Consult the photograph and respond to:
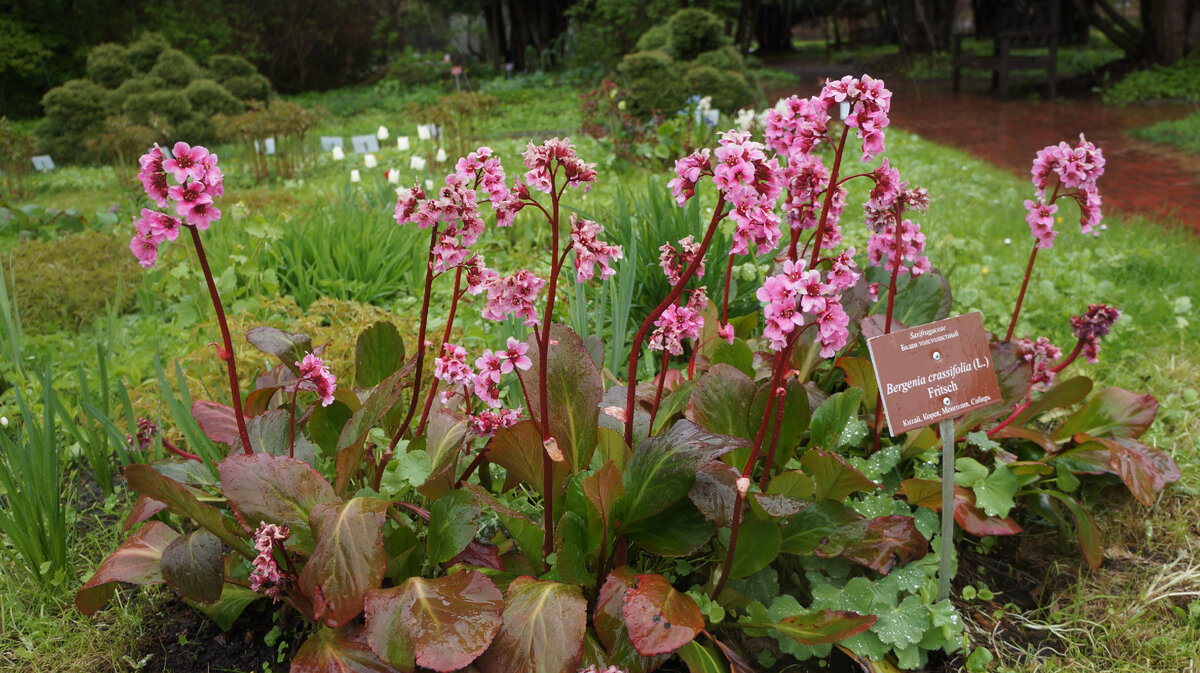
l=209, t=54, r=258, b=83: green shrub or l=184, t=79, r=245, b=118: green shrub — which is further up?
l=209, t=54, r=258, b=83: green shrub

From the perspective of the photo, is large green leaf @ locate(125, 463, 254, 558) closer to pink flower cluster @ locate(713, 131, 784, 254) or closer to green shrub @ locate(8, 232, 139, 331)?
pink flower cluster @ locate(713, 131, 784, 254)

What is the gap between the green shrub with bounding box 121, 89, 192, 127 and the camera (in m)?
9.55

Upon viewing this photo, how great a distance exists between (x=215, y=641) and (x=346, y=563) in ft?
2.25

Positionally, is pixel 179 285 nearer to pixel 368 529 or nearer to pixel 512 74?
pixel 368 529

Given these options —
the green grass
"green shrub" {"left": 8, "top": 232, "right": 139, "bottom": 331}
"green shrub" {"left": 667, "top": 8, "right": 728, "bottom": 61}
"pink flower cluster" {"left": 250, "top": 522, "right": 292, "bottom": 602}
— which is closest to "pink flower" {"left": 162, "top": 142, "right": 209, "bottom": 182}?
"pink flower cluster" {"left": 250, "top": 522, "right": 292, "bottom": 602}

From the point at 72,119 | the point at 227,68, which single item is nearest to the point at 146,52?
the point at 227,68

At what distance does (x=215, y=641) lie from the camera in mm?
1780

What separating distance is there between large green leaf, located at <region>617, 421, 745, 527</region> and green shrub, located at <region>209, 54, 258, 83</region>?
13204 mm

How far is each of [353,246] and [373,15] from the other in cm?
1930

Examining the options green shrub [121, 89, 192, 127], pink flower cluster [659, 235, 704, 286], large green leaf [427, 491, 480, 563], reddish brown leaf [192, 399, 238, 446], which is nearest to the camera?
large green leaf [427, 491, 480, 563]

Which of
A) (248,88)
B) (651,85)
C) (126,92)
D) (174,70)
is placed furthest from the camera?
(248,88)

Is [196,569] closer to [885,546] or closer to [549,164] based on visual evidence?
[549,164]

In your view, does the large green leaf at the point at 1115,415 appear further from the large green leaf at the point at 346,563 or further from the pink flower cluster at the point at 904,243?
the large green leaf at the point at 346,563

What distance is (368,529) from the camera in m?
1.37
